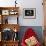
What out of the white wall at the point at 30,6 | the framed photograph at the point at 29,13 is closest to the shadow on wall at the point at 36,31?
the white wall at the point at 30,6

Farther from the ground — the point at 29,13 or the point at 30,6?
the point at 30,6

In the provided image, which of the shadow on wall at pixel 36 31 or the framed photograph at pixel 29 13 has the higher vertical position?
the framed photograph at pixel 29 13

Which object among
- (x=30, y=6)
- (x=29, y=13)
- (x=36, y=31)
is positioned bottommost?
(x=36, y=31)

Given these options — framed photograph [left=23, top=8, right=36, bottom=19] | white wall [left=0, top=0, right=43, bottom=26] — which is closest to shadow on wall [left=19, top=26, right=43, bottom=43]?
white wall [left=0, top=0, right=43, bottom=26]

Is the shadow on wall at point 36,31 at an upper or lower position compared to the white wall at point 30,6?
lower

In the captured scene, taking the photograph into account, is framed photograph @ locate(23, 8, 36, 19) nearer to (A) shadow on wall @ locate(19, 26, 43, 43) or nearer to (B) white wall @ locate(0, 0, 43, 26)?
(B) white wall @ locate(0, 0, 43, 26)

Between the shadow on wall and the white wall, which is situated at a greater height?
the white wall

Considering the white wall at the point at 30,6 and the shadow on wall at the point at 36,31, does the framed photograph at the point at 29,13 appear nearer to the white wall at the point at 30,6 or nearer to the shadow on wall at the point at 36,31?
the white wall at the point at 30,6

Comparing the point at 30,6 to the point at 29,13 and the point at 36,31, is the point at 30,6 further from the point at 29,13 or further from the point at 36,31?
the point at 36,31

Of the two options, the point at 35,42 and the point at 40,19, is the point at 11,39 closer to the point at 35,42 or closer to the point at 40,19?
the point at 35,42

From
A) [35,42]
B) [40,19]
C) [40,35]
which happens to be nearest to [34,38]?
[35,42]

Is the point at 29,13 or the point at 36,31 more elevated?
the point at 29,13

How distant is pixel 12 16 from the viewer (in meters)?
5.39

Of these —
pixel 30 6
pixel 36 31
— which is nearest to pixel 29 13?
pixel 30 6
